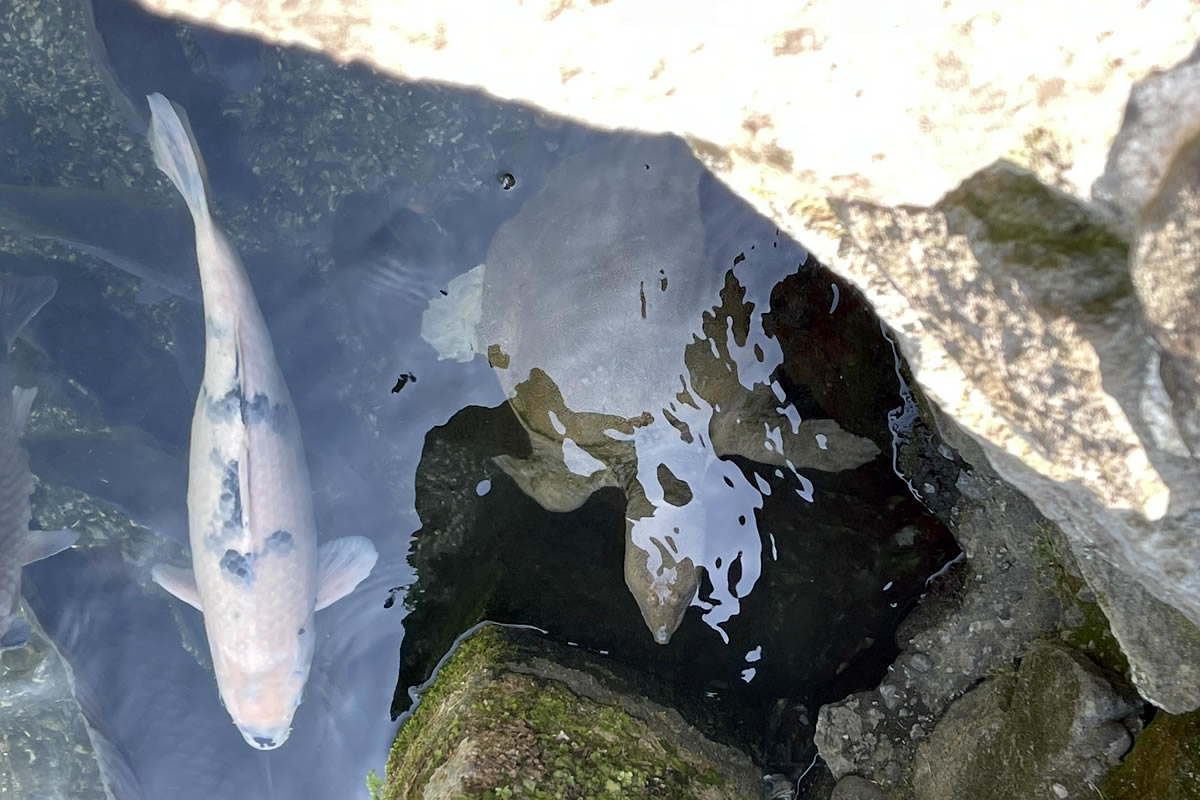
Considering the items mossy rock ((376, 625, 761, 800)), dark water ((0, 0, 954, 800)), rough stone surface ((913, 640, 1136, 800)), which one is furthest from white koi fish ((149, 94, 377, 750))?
rough stone surface ((913, 640, 1136, 800))

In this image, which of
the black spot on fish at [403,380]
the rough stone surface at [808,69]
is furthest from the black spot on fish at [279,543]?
the rough stone surface at [808,69]

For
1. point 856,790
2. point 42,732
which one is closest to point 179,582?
point 42,732

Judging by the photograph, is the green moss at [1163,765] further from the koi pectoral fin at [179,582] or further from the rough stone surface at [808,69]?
the koi pectoral fin at [179,582]

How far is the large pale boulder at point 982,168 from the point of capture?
169 cm

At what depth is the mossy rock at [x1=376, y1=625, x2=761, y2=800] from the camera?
10.4ft

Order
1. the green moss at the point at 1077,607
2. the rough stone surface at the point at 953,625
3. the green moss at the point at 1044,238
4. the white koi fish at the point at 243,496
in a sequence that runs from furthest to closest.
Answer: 1. the rough stone surface at the point at 953,625
2. the white koi fish at the point at 243,496
3. the green moss at the point at 1077,607
4. the green moss at the point at 1044,238

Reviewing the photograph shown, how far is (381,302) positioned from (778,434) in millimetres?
2216

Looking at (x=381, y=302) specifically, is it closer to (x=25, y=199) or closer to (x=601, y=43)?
(x=25, y=199)

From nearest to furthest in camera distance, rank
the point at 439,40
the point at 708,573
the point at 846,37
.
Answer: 1. the point at 846,37
2. the point at 439,40
3. the point at 708,573

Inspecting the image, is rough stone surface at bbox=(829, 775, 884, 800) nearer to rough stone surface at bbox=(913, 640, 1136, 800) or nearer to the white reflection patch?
rough stone surface at bbox=(913, 640, 1136, 800)

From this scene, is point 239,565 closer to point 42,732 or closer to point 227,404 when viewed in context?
point 227,404

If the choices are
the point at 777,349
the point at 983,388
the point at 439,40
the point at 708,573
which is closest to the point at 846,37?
the point at 983,388

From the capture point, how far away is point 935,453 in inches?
154

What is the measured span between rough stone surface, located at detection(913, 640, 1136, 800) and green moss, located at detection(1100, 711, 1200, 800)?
0.09 m
